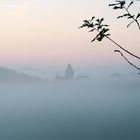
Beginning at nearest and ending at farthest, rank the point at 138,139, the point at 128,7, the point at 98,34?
the point at 128,7, the point at 98,34, the point at 138,139

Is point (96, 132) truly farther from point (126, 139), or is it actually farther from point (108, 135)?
point (126, 139)

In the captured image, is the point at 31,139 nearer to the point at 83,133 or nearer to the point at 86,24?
the point at 83,133

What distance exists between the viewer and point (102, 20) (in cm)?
540

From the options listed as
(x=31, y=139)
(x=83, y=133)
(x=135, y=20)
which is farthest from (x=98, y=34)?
(x=83, y=133)

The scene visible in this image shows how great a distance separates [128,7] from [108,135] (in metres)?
184

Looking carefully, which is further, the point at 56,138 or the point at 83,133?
the point at 83,133

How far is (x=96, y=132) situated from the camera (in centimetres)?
19712

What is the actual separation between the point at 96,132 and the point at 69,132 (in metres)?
13.9

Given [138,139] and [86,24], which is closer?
[86,24]

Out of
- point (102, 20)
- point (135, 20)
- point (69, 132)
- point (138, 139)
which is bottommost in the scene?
point (135, 20)

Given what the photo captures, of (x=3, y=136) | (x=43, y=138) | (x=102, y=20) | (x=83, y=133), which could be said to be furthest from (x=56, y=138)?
(x=102, y=20)

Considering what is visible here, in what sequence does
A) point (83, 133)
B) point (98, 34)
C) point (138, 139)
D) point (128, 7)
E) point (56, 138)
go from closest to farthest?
point (128, 7) → point (98, 34) → point (138, 139) → point (56, 138) → point (83, 133)

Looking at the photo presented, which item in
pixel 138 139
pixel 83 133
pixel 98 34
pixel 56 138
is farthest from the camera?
pixel 83 133

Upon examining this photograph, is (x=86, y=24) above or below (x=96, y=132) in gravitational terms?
below
